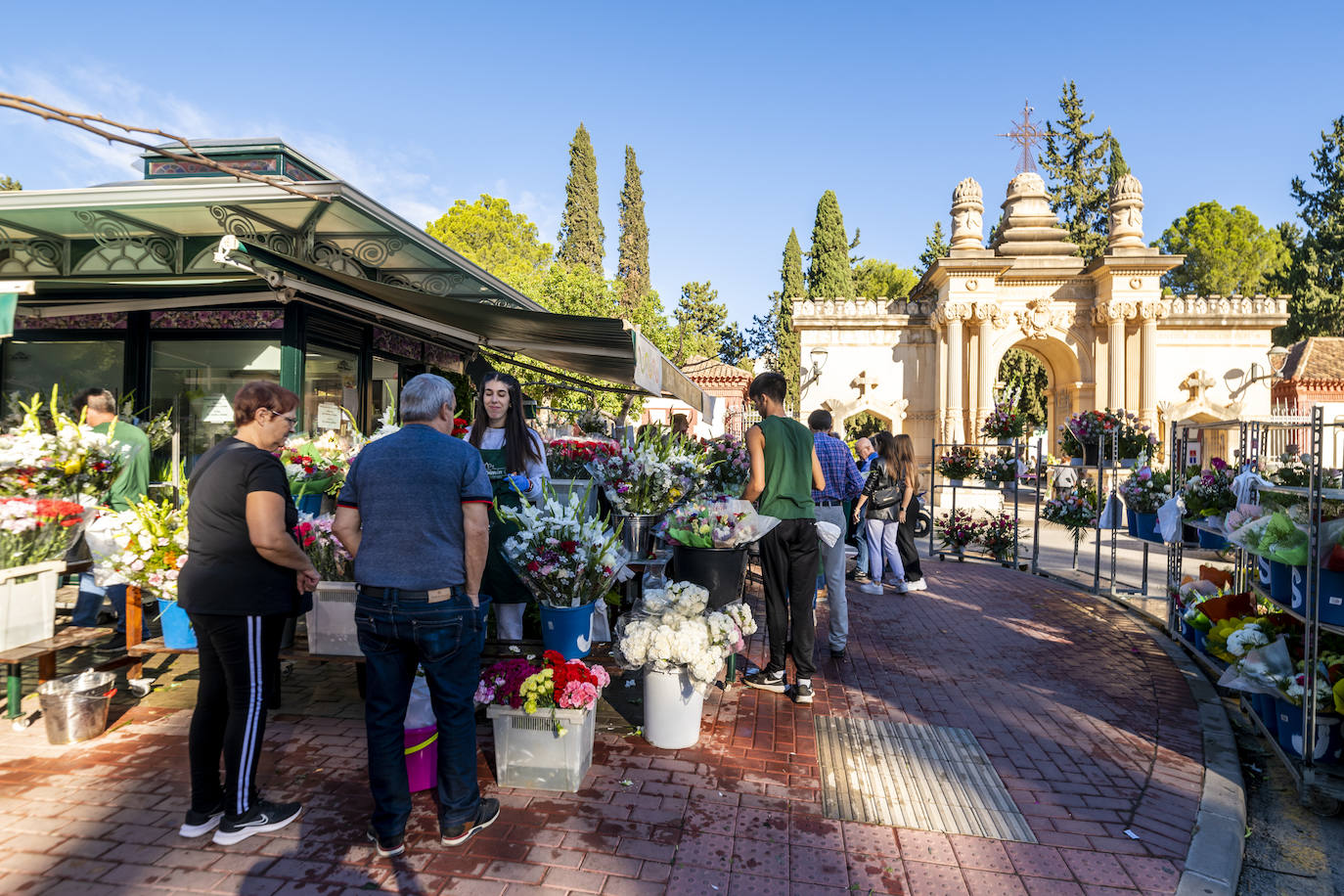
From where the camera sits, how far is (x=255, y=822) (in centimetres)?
300

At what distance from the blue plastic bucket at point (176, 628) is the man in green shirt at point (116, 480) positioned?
133 centimetres

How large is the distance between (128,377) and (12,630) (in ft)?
16.0

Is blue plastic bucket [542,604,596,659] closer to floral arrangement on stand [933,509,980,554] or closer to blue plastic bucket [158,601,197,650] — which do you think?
blue plastic bucket [158,601,197,650]

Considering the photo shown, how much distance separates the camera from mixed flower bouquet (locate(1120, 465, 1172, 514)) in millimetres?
6914

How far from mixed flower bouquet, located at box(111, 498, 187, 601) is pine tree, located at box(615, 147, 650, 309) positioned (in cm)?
4193

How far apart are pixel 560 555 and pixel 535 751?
3.05ft

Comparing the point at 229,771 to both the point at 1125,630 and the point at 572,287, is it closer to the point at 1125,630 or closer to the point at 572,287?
the point at 1125,630

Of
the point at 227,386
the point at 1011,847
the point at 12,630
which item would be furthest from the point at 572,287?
the point at 1011,847

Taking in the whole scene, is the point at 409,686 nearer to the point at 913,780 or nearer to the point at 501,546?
the point at 501,546

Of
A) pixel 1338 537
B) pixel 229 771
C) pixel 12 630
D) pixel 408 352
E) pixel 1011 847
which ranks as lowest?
pixel 1011 847

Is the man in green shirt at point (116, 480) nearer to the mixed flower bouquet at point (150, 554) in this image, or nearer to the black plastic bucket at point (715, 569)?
the mixed flower bouquet at point (150, 554)

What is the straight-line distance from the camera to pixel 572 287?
22.0m

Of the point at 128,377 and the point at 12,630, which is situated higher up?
the point at 128,377

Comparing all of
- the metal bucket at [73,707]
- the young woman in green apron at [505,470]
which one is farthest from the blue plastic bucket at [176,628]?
the young woman in green apron at [505,470]
